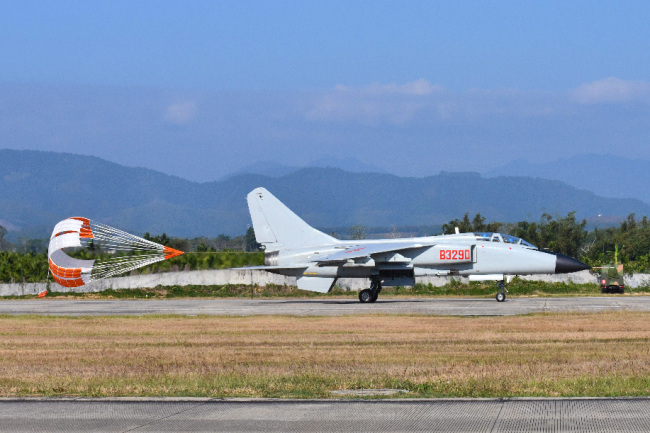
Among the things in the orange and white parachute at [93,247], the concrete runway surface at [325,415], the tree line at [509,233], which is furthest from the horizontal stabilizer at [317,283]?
the concrete runway surface at [325,415]

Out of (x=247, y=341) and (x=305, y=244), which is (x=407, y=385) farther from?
(x=305, y=244)

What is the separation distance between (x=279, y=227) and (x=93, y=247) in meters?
7.68

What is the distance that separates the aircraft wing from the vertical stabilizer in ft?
4.72

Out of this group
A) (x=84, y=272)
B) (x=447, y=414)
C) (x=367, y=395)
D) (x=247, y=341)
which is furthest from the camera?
(x=84, y=272)

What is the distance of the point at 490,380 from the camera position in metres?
12.3

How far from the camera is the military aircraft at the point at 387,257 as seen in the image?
110 ft

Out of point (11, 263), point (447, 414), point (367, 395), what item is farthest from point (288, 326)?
point (11, 263)

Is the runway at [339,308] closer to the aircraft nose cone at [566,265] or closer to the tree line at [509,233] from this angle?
the aircraft nose cone at [566,265]

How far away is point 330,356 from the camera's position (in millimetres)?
15805

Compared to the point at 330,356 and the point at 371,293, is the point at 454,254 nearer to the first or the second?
the point at 371,293

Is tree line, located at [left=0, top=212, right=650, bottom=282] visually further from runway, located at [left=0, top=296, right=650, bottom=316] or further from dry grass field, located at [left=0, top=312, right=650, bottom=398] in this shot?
dry grass field, located at [left=0, top=312, right=650, bottom=398]

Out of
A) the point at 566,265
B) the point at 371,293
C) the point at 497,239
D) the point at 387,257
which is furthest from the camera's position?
the point at 371,293

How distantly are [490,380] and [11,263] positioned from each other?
40083mm

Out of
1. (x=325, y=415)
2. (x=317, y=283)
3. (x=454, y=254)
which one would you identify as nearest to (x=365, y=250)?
(x=317, y=283)
